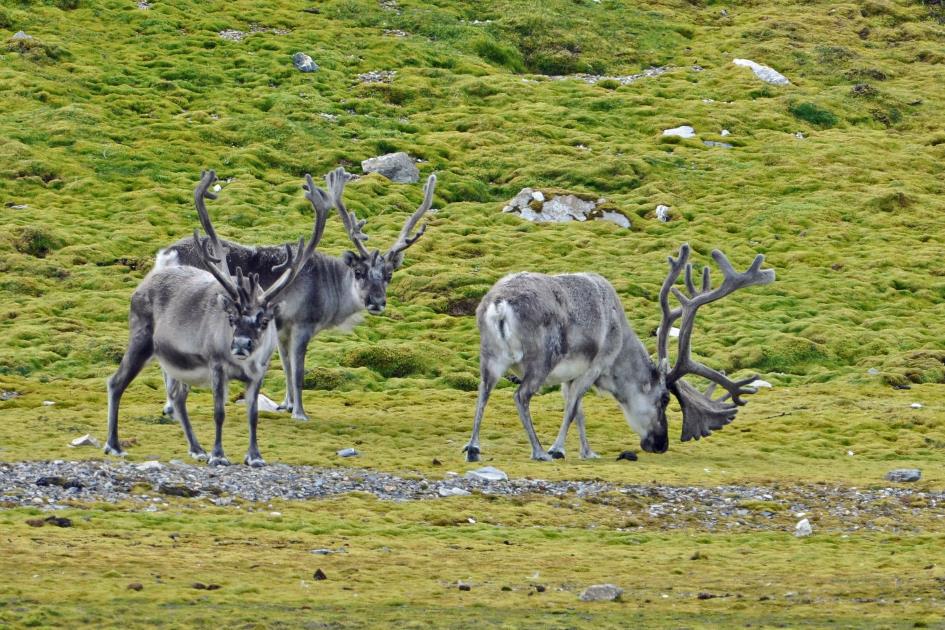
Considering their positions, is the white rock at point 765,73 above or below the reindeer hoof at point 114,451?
below

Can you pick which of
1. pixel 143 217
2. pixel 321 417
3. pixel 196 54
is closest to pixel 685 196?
pixel 143 217

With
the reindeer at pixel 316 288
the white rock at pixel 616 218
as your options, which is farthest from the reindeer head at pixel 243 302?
the white rock at pixel 616 218

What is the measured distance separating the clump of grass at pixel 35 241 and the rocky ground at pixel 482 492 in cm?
2401

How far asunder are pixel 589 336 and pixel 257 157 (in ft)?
104

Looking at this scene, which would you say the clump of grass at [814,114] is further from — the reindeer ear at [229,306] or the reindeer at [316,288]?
the reindeer ear at [229,306]

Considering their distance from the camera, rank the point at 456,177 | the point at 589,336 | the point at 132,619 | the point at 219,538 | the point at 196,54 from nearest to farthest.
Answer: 1. the point at 132,619
2. the point at 219,538
3. the point at 589,336
4. the point at 456,177
5. the point at 196,54

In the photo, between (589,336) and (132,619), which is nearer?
(132,619)

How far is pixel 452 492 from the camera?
18641mm

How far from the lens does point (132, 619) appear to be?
11.2 m

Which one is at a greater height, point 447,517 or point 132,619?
point 132,619

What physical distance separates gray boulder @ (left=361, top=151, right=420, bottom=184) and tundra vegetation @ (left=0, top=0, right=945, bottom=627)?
109cm

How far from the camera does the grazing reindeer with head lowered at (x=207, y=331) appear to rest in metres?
18.8

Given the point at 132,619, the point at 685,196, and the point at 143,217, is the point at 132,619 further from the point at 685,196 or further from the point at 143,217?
the point at 685,196

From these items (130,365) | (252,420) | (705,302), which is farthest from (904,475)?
(130,365)
